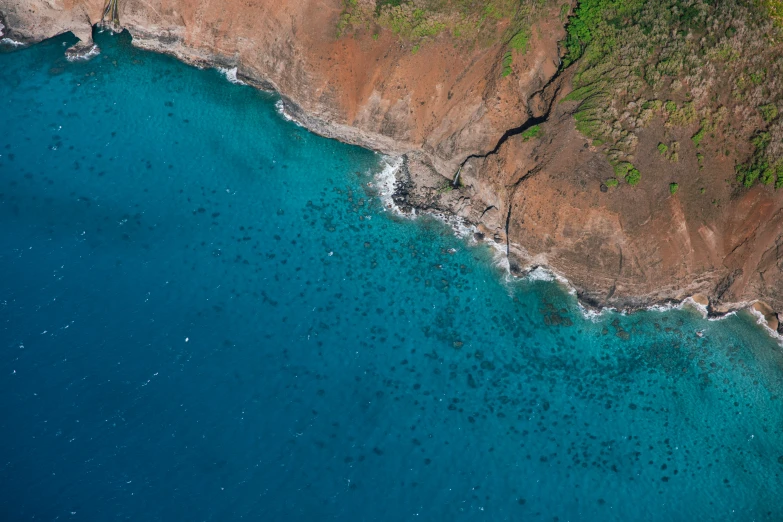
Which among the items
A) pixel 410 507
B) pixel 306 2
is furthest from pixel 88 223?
pixel 410 507

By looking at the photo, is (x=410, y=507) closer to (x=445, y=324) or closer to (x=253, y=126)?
(x=445, y=324)

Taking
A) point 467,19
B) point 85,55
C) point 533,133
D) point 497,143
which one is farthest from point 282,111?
point 533,133

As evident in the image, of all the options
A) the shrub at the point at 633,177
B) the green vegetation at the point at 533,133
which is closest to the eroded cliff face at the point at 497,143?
the green vegetation at the point at 533,133

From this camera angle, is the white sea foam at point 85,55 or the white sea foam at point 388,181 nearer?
the white sea foam at point 388,181

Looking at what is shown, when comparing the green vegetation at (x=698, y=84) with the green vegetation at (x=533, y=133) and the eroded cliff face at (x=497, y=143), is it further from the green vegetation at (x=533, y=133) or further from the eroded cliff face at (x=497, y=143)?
the green vegetation at (x=533, y=133)

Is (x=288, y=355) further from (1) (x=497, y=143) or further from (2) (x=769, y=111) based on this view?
(2) (x=769, y=111)

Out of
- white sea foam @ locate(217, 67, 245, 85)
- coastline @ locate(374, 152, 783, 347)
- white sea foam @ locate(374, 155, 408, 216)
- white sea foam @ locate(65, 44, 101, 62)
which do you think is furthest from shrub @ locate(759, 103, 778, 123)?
white sea foam @ locate(65, 44, 101, 62)
